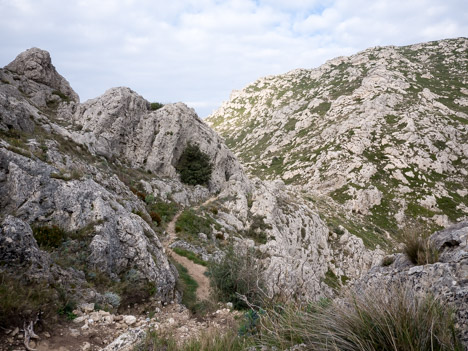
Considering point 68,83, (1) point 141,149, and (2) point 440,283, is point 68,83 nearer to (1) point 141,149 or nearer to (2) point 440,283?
(1) point 141,149

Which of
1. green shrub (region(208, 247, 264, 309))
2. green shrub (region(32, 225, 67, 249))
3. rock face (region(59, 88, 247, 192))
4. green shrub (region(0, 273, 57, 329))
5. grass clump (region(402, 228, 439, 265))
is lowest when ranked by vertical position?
green shrub (region(208, 247, 264, 309))

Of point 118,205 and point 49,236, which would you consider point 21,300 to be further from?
point 118,205

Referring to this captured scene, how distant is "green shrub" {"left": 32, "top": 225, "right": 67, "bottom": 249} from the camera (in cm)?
863

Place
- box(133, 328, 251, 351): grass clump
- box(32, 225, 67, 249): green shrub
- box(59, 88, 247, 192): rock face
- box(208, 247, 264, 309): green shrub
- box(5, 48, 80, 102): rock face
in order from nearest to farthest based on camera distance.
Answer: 1. box(133, 328, 251, 351): grass clump
2. box(32, 225, 67, 249): green shrub
3. box(208, 247, 264, 309): green shrub
4. box(59, 88, 247, 192): rock face
5. box(5, 48, 80, 102): rock face

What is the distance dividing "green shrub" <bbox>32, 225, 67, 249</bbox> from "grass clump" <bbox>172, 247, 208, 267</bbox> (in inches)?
352

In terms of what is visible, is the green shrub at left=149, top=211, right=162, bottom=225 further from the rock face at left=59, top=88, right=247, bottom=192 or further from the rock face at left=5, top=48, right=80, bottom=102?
the rock face at left=5, top=48, right=80, bottom=102

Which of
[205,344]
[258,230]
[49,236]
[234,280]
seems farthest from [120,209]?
[258,230]

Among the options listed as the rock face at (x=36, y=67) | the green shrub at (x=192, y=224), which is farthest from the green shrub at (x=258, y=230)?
the rock face at (x=36, y=67)

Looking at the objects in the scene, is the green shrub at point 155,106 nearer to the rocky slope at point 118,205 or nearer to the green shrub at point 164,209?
the rocky slope at point 118,205

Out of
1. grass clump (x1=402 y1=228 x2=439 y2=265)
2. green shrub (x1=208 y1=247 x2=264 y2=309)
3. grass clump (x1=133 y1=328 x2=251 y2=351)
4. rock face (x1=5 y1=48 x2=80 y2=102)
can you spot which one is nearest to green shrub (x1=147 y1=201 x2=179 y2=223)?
green shrub (x1=208 y1=247 x2=264 y2=309)

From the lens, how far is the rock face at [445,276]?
3096 millimetres

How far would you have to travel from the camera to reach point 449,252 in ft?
15.9

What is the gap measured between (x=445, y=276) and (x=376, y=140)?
7660 cm

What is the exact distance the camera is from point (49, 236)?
8.91 m
